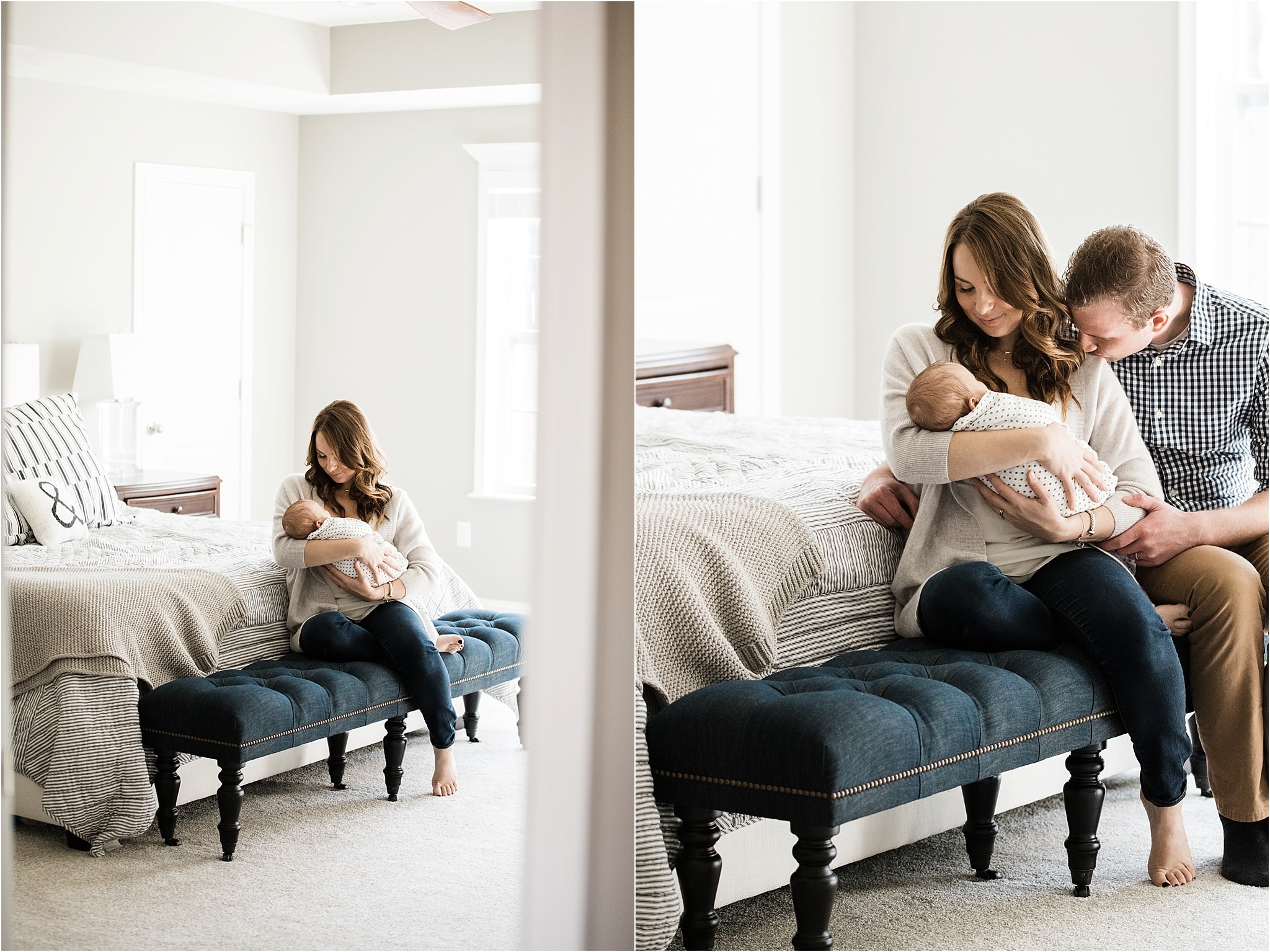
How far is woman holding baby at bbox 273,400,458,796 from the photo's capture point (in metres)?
1.79

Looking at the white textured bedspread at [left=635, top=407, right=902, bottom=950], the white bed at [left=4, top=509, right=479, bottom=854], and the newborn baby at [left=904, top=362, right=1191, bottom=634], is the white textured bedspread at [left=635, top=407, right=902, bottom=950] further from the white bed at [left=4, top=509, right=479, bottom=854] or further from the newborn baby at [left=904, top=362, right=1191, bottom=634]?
the white bed at [left=4, top=509, right=479, bottom=854]

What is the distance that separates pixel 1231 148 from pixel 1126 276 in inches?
117

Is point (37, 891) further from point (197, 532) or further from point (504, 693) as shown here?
point (504, 693)

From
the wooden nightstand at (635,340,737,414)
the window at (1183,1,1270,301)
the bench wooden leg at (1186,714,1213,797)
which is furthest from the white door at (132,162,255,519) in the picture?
the window at (1183,1,1270,301)

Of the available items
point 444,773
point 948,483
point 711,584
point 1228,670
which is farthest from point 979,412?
point 444,773

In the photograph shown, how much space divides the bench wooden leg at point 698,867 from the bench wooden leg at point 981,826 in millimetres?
700

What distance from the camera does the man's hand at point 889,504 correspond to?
246 centimetres

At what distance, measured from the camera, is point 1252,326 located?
255cm

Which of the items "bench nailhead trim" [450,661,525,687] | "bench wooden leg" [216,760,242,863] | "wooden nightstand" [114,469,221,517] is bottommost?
"bench wooden leg" [216,760,242,863]

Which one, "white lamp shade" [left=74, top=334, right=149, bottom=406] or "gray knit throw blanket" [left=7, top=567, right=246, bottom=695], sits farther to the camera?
"white lamp shade" [left=74, top=334, right=149, bottom=406]

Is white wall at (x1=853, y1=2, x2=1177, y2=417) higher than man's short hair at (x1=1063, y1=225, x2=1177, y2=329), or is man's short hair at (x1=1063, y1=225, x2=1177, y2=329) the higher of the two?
white wall at (x1=853, y1=2, x2=1177, y2=417)

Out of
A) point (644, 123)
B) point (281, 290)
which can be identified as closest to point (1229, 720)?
point (281, 290)

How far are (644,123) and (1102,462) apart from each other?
2847mm

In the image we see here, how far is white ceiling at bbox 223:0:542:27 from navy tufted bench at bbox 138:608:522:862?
2.76 feet
